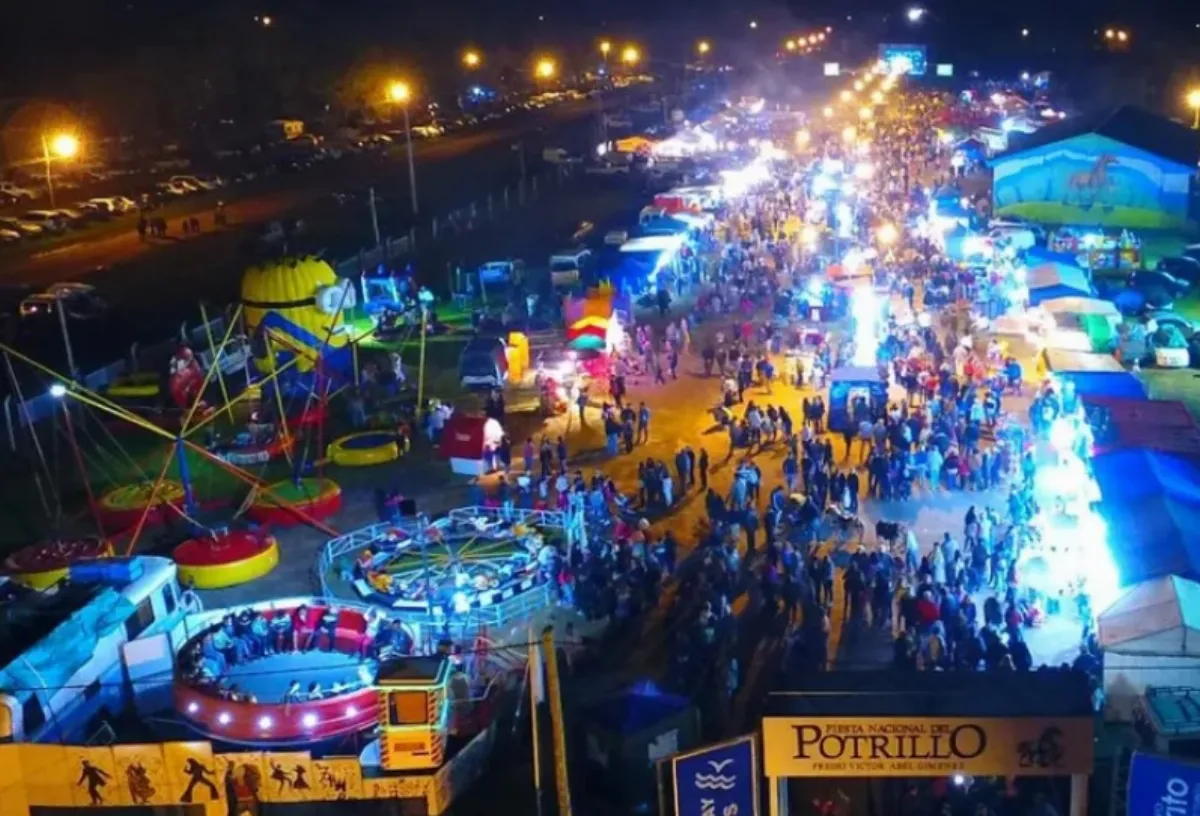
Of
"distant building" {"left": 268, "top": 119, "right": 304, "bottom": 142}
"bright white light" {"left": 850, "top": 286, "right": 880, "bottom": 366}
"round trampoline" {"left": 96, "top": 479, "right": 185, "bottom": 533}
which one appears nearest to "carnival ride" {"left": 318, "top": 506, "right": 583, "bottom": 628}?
"round trampoline" {"left": 96, "top": 479, "right": 185, "bottom": 533}

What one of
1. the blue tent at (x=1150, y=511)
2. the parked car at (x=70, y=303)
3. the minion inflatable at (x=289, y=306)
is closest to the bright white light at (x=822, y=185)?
the minion inflatable at (x=289, y=306)

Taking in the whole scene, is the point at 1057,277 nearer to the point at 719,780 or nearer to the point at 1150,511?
the point at 1150,511

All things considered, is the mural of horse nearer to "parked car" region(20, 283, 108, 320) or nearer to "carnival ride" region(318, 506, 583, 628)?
"carnival ride" region(318, 506, 583, 628)

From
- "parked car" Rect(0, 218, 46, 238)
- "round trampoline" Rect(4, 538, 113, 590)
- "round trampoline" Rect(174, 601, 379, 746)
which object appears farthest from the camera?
"parked car" Rect(0, 218, 46, 238)

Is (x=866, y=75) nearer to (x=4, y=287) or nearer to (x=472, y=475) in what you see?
(x=4, y=287)

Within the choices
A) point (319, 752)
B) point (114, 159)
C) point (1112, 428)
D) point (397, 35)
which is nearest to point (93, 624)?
point (319, 752)

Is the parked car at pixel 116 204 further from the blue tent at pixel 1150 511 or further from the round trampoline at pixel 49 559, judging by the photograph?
the blue tent at pixel 1150 511
